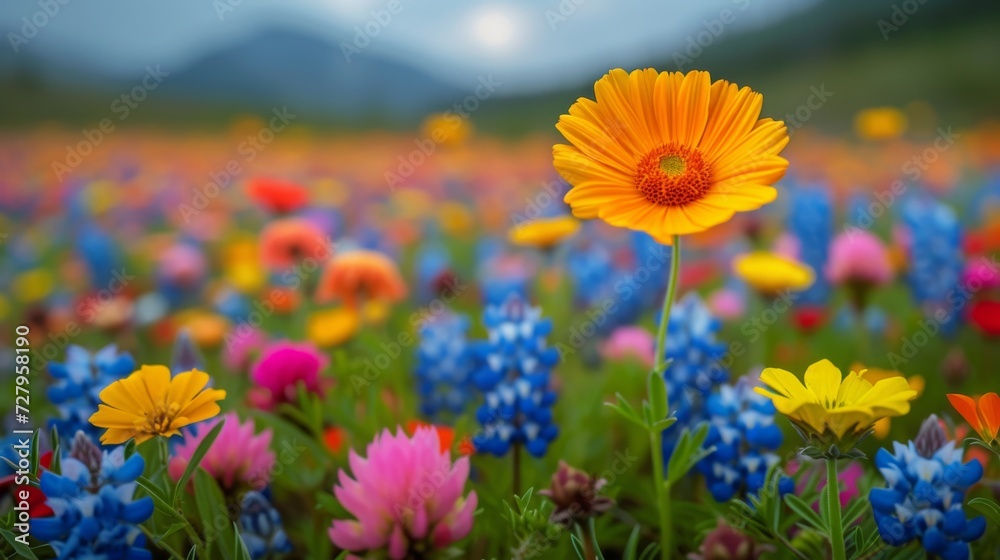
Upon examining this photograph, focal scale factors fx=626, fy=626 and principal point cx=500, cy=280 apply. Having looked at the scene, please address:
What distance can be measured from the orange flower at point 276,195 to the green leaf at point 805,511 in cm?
63

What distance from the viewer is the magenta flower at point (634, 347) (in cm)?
65

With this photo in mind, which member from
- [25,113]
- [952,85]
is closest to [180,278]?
[25,113]

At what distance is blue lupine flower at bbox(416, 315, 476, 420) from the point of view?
0.57 m

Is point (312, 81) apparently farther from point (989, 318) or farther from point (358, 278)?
point (989, 318)

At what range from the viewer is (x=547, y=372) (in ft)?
1.54

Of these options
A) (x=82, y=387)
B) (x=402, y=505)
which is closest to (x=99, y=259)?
(x=82, y=387)

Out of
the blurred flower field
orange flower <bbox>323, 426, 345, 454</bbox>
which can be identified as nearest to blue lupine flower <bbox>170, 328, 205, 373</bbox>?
the blurred flower field

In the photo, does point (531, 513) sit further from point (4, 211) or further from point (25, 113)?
point (25, 113)

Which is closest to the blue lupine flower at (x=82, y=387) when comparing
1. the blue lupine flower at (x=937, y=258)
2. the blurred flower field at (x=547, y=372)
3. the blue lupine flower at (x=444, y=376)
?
the blurred flower field at (x=547, y=372)

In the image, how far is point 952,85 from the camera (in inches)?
64.1

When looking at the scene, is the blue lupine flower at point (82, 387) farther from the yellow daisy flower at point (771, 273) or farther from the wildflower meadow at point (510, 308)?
the yellow daisy flower at point (771, 273)

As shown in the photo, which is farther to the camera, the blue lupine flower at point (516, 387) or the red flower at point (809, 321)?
the red flower at point (809, 321)

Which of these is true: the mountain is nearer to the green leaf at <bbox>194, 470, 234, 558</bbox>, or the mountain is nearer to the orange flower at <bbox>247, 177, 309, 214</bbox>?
the orange flower at <bbox>247, 177, 309, 214</bbox>

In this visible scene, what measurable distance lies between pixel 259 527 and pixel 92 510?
102mm
